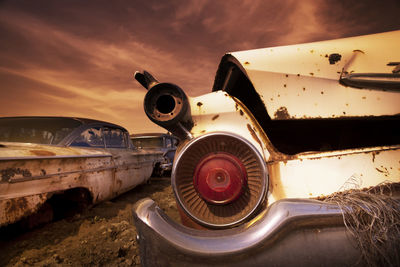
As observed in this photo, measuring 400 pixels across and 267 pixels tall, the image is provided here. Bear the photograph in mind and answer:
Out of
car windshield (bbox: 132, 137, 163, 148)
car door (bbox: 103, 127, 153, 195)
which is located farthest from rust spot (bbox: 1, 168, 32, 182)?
car windshield (bbox: 132, 137, 163, 148)

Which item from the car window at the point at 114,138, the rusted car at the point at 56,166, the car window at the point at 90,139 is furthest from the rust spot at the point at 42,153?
the car window at the point at 114,138

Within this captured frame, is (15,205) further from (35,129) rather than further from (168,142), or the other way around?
(168,142)

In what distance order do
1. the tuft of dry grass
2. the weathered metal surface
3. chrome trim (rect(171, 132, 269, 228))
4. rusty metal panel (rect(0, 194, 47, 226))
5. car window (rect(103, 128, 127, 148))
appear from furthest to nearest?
car window (rect(103, 128, 127, 148))
rusty metal panel (rect(0, 194, 47, 226))
the weathered metal surface
chrome trim (rect(171, 132, 269, 228))
the tuft of dry grass

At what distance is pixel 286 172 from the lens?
3.16ft

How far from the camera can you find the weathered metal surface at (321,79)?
38.6 inches

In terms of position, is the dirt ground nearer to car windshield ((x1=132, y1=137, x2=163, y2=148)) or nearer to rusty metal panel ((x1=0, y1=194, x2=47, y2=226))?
rusty metal panel ((x1=0, y1=194, x2=47, y2=226))

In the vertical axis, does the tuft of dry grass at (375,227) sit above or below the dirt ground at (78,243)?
above

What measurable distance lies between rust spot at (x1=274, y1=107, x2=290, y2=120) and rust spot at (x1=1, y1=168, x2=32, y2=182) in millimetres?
2303

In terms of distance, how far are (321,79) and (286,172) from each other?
53 centimetres

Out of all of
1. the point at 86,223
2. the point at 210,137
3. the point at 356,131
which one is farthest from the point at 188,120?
the point at 86,223

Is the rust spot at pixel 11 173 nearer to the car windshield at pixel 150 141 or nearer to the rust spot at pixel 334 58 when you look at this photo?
the rust spot at pixel 334 58

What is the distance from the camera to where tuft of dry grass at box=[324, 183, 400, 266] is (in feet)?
2.18

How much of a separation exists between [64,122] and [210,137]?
112 inches

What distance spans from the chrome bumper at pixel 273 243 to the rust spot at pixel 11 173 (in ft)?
5.92
